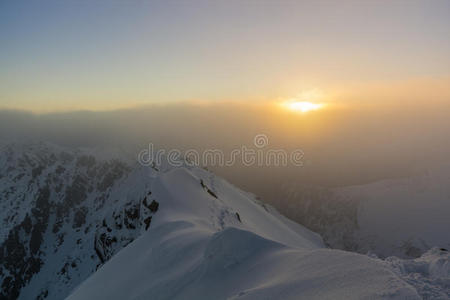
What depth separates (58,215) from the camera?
13475cm

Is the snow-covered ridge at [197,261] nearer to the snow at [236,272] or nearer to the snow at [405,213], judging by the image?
the snow at [236,272]

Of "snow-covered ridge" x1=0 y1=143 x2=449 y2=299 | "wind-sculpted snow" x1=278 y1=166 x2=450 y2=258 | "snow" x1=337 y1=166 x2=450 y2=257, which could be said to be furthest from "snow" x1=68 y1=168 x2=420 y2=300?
"snow" x1=337 y1=166 x2=450 y2=257

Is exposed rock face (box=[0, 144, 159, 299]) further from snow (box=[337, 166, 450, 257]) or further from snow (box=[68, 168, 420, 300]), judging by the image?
snow (box=[337, 166, 450, 257])

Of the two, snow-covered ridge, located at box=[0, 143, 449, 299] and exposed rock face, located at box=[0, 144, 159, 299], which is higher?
snow-covered ridge, located at box=[0, 143, 449, 299]

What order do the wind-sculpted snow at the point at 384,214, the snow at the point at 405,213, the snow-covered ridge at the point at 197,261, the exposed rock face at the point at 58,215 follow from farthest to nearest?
1. the wind-sculpted snow at the point at 384,214
2. the snow at the point at 405,213
3. the exposed rock face at the point at 58,215
4. the snow-covered ridge at the point at 197,261

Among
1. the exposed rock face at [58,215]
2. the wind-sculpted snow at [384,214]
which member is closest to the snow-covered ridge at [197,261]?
the exposed rock face at [58,215]

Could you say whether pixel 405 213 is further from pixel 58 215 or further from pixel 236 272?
pixel 58 215

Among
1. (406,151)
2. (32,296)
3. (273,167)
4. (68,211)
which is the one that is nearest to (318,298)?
(32,296)

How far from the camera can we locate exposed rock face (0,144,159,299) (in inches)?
2125

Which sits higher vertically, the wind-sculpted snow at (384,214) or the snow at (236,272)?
the snow at (236,272)

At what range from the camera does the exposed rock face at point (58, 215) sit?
177 feet

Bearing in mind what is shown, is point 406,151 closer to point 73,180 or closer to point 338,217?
point 338,217

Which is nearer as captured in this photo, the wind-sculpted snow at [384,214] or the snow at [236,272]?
the snow at [236,272]

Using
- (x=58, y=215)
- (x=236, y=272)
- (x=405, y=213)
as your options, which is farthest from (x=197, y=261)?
(x=58, y=215)
